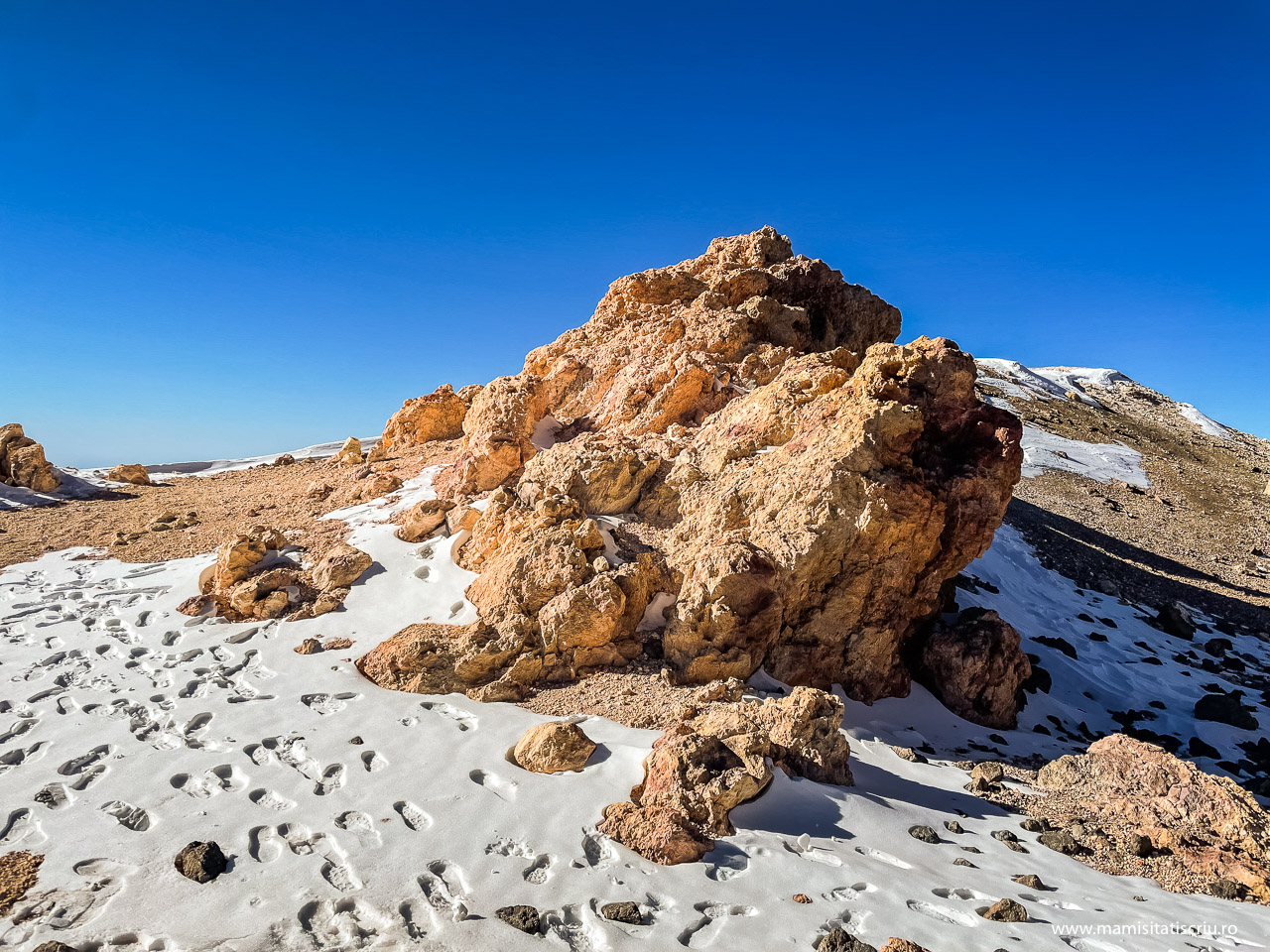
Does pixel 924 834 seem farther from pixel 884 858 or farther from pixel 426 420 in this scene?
pixel 426 420

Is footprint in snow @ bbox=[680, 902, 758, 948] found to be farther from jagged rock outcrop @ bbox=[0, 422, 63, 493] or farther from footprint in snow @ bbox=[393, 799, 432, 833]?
jagged rock outcrop @ bbox=[0, 422, 63, 493]

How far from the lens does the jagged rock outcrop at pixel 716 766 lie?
4.42m

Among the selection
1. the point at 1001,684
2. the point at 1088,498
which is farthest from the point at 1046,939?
the point at 1088,498

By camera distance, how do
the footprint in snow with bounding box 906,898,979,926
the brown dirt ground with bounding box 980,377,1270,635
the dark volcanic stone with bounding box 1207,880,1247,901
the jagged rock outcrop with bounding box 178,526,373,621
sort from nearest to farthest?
the footprint in snow with bounding box 906,898,979,926 → the dark volcanic stone with bounding box 1207,880,1247,901 → the jagged rock outcrop with bounding box 178,526,373,621 → the brown dirt ground with bounding box 980,377,1270,635

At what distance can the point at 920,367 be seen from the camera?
8.52 m

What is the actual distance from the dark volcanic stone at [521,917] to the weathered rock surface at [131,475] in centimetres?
1813

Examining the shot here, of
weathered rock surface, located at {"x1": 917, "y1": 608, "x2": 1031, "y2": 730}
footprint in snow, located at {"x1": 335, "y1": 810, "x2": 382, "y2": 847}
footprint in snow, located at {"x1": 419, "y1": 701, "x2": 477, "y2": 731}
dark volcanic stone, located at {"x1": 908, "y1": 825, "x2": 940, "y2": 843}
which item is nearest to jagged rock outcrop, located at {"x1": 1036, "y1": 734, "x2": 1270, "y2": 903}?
dark volcanic stone, located at {"x1": 908, "y1": 825, "x2": 940, "y2": 843}

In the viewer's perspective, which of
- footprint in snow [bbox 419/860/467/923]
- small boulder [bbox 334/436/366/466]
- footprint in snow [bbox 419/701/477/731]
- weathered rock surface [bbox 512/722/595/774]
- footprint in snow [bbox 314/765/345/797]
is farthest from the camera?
small boulder [bbox 334/436/366/466]

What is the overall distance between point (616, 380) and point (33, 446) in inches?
588

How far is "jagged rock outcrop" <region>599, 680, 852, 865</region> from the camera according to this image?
4.42 meters

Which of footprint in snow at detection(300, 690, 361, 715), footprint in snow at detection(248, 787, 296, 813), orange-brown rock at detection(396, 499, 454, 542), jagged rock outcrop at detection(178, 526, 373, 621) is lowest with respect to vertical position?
footprint in snow at detection(248, 787, 296, 813)

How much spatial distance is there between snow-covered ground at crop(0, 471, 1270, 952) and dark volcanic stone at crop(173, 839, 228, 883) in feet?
0.20

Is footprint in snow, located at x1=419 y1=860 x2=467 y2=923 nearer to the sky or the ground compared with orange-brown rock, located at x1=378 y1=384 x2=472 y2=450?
nearer to the ground

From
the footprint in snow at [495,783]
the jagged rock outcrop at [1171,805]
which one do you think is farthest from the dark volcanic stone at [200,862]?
the jagged rock outcrop at [1171,805]
